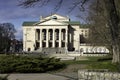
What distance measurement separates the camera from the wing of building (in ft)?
481

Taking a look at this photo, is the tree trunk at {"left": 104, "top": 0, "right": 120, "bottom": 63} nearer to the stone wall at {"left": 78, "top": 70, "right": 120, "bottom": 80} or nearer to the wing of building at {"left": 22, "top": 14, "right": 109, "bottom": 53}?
the stone wall at {"left": 78, "top": 70, "right": 120, "bottom": 80}

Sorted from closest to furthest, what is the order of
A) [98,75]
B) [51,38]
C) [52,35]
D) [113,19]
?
[98,75], [113,19], [52,35], [51,38]

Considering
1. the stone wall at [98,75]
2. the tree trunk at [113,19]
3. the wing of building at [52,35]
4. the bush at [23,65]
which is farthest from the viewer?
the wing of building at [52,35]

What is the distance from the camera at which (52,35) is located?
149750 millimetres

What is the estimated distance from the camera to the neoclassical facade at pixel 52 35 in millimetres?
146625

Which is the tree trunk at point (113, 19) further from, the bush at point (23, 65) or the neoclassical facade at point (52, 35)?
the neoclassical facade at point (52, 35)

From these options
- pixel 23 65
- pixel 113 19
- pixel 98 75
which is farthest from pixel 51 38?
pixel 98 75

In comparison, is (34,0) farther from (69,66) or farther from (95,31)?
(95,31)

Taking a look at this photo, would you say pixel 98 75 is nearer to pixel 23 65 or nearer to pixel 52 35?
pixel 23 65

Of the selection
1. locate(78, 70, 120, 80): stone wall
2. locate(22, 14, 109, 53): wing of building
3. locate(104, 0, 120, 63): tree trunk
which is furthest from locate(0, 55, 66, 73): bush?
locate(22, 14, 109, 53): wing of building

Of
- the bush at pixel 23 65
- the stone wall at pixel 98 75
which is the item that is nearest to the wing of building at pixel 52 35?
the bush at pixel 23 65

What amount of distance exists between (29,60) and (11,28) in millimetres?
114181

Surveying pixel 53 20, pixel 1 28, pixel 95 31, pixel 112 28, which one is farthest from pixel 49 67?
pixel 53 20

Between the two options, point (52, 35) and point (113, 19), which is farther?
point (52, 35)
